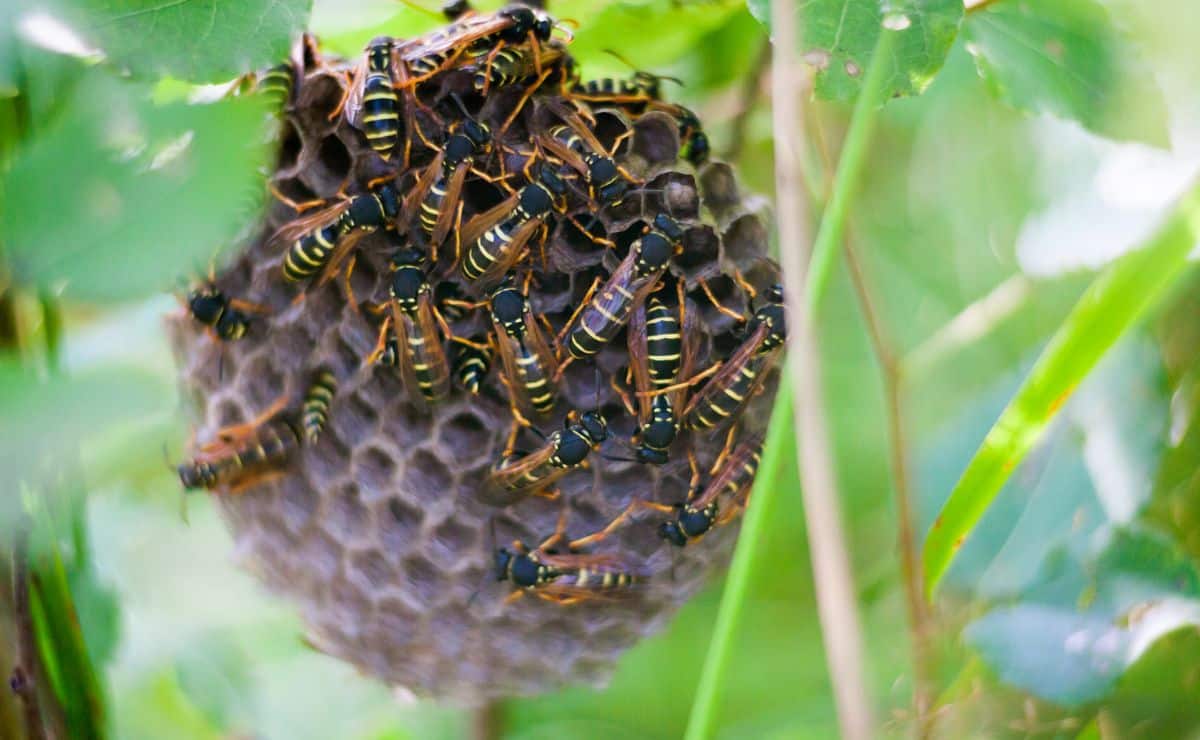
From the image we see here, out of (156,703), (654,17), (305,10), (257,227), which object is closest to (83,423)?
(305,10)

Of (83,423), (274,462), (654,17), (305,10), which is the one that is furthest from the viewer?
(654,17)

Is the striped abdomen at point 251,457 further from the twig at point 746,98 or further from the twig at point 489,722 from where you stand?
the twig at point 746,98

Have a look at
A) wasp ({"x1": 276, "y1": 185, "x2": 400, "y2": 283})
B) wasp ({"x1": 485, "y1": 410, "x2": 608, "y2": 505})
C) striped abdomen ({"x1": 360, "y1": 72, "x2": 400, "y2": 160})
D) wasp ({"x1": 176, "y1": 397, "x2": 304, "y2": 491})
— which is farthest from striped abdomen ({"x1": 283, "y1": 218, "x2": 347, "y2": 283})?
wasp ({"x1": 485, "y1": 410, "x2": 608, "y2": 505})

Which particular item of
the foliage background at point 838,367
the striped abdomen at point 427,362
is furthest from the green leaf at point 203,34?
the striped abdomen at point 427,362

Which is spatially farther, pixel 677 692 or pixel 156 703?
pixel 677 692

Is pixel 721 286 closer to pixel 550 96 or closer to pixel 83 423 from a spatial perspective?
pixel 550 96

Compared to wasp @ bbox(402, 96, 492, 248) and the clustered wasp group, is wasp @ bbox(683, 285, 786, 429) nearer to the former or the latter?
the clustered wasp group
